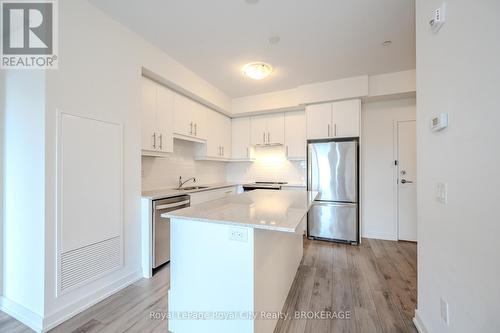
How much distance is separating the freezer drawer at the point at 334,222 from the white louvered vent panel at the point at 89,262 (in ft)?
9.31

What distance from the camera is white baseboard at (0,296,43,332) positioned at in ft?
5.25

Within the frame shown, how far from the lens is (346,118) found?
11.6 feet

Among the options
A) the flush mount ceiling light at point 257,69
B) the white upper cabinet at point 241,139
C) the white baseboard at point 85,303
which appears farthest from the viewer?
the white upper cabinet at point 241,139

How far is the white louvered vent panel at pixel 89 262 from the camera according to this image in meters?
1.73

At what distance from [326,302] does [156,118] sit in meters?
2.80

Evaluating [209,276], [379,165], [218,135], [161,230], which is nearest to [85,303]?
[161,230]

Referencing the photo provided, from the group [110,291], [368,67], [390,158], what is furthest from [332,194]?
[110,291]

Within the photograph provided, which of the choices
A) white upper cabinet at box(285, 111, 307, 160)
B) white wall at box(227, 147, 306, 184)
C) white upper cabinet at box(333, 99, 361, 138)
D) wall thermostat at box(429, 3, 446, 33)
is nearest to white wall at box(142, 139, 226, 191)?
white wall at box(227, 147, 306, 184)

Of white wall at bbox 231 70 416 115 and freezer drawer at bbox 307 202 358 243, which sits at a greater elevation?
white wall at bbox 231 70 416 115

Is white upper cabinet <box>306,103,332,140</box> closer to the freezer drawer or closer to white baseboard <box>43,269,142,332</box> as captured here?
the freezer drawer

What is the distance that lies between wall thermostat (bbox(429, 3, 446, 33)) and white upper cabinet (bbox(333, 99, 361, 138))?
86.3 inches

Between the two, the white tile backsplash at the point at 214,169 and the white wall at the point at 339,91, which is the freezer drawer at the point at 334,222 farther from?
the white wall at the point at 339,91

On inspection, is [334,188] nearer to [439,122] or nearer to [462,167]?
[439,122]

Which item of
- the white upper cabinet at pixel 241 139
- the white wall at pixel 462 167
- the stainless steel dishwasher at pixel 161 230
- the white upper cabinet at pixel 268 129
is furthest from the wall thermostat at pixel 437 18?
the white upper cabinet at pixel 241 139
